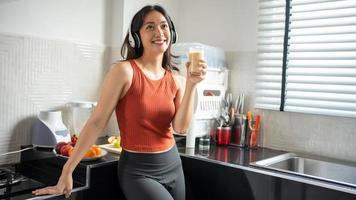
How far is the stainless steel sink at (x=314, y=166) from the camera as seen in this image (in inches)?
64.2

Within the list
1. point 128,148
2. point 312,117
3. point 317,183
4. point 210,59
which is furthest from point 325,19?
point 128,148

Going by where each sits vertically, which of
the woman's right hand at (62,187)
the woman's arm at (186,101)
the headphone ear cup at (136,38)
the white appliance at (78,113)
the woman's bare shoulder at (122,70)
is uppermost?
the headphone ear cup at (136,38)

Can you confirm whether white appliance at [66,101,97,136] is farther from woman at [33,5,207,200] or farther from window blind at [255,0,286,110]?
window blind at [255,0,286,110]

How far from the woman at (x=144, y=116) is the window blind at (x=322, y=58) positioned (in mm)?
830

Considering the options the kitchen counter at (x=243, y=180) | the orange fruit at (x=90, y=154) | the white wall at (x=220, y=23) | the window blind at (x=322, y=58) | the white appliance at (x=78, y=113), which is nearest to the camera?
the kitchen counter at (x=243, y=180)

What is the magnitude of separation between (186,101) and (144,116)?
0.17m

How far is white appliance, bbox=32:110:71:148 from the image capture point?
69.6 inches

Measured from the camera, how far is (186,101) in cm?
132

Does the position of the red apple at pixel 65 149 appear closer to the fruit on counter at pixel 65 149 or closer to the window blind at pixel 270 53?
the fruit on counter at pixel 65 149

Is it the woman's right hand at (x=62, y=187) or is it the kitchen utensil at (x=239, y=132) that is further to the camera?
the kitchen utensil at (x=239, y=132)

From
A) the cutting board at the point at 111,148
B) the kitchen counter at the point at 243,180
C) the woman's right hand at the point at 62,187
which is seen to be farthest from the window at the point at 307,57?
the woman's right hand at the point at 62,187

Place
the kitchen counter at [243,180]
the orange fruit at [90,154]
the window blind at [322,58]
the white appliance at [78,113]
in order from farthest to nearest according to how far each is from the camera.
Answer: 1. the white appliance at [78,113]
2. the window blind at [322,58]
3. the orange fruit at [90,154]
4. the kitchen counter at [243,180]

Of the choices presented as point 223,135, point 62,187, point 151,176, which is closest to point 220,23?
point 223,135

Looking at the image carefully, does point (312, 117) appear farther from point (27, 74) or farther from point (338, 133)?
point (27, 74)
